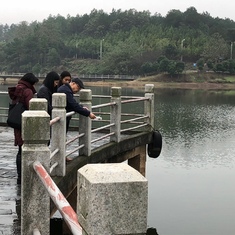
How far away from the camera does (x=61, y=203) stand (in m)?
2.94

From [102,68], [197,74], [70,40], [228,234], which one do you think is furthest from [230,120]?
[70,40]

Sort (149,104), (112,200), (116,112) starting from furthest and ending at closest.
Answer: (149,104), (116,112), (112,200)

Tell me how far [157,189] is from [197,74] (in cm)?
8125

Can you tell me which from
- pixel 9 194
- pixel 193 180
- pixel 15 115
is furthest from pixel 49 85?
pixel 193 180

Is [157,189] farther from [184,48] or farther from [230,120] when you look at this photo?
[184,48]

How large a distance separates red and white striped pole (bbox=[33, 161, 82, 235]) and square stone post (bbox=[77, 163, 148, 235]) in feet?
0.53

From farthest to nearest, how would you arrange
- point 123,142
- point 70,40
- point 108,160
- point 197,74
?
1. point 70,40
2. point 197,74
3. point 123,142
4. point 108,160

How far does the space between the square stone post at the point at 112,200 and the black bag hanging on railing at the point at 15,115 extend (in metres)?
4.08

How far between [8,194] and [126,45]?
104m

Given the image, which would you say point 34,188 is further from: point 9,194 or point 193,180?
point 193,180

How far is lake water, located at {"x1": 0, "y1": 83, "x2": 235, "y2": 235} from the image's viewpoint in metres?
13.1

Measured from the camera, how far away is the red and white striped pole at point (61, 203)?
101 inches

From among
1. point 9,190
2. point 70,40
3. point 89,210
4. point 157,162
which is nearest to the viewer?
point 89,210

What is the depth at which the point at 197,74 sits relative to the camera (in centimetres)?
9575
